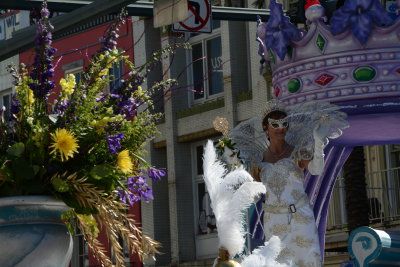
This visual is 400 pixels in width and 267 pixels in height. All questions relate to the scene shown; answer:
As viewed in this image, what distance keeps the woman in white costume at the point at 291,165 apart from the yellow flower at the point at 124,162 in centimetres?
348

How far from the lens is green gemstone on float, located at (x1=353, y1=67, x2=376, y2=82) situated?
389 inches

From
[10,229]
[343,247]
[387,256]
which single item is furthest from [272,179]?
[343,247]

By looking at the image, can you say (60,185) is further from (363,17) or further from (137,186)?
(363,17)

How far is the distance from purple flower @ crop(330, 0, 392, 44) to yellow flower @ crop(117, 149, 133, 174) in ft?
15.7

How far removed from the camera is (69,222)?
5684 mm

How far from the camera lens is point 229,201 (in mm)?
4934

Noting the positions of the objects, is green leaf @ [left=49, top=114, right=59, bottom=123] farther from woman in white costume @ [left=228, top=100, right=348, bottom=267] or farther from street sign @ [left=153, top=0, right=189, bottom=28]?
woman in white costume @ [left=228, top=100, right=348, bottom=267]

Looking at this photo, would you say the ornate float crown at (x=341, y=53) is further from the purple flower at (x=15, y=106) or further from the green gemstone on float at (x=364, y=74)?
the purple flower at (x=15, y=106)

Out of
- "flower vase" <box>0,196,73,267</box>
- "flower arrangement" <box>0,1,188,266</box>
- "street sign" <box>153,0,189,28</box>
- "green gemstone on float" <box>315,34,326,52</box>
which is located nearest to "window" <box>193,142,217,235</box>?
"green gemstone on float" <box>315,34,326,52</box>

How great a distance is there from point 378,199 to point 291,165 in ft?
45.1

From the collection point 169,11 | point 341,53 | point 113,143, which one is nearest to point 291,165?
point 341,53

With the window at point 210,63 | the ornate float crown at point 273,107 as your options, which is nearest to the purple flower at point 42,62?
the ornate float crown at point 273,107

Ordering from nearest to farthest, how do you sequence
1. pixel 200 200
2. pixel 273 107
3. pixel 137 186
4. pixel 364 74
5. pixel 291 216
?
pixel 137 186 → pixel 291 216 → pixel 273 107 → pixel 364 74 → pixel 200 200

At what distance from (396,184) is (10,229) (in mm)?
18611
